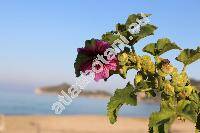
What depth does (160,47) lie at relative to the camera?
2168mm

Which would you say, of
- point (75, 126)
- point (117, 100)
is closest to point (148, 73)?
point (117, 100)

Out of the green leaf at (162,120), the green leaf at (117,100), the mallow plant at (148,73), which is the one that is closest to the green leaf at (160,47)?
the mallow plant at (148,73)

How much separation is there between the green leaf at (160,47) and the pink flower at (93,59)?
0.16 meters

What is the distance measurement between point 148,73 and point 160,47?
18 centimetres

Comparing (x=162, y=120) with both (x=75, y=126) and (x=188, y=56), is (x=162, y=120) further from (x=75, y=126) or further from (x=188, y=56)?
(x=75, y=126)

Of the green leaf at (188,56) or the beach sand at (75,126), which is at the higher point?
the beach sand at (75,126)

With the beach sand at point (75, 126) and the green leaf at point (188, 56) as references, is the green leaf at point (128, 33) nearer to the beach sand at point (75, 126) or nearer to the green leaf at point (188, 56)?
the green leaf at point (188, 56)

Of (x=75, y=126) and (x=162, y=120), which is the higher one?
(x=75, y=126)

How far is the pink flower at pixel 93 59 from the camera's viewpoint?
2.10 metres

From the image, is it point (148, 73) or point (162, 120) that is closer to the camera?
point (162, 120)

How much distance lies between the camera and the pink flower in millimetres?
2096

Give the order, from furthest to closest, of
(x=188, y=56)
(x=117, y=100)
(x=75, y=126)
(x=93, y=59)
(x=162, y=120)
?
(x=75, y=126), (x=188, y=56), (x=93, y=59), (x=117, y=100), (x=162, y=120)

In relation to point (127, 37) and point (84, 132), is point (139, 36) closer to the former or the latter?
point (127, 37)

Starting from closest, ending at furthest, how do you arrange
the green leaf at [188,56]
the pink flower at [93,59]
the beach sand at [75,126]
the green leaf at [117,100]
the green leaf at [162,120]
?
the green leaf at [162,120] → the green leaf at [117,100] → the pink flower at [93,59] → the green leaf at [188,56] → the beach sand at [75,126]
